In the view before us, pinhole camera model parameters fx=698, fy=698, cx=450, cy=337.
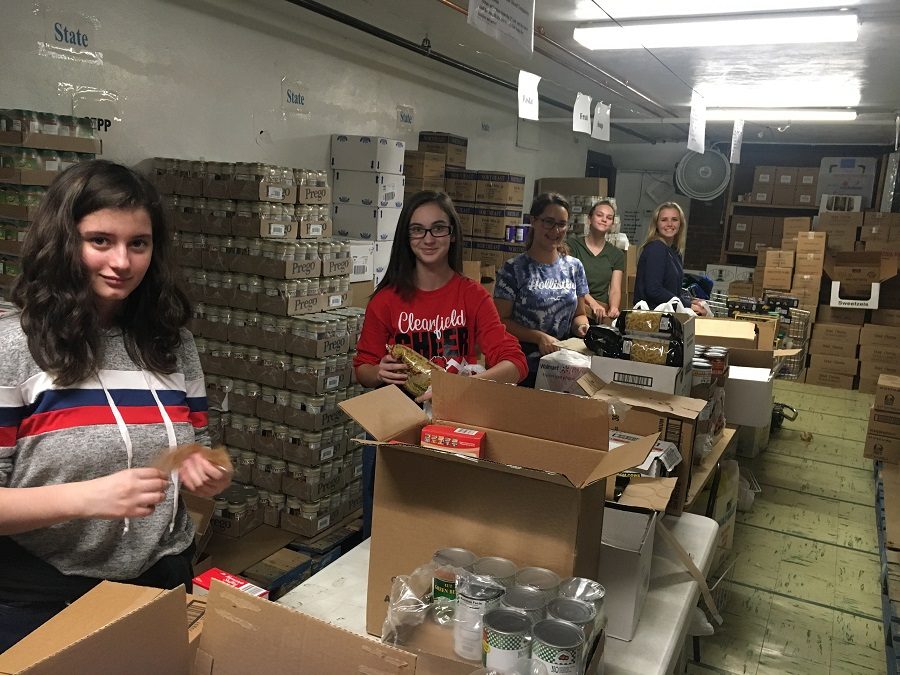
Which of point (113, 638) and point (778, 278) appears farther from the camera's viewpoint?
point (778, 278)

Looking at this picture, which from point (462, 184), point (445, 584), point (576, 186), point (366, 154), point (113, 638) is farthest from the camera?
point (576, 186)

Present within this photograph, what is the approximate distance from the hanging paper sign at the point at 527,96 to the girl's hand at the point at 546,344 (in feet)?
3.77

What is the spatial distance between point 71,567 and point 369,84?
4942 mm

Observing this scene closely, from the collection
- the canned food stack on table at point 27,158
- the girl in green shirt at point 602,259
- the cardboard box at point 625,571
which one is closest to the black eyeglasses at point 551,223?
the girl in green shirt at point 602,259

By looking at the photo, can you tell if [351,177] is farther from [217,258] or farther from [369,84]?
[217,258]

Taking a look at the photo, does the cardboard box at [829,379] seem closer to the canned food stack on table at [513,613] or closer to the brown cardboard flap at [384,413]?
the brown cardboard flap at [384,413]

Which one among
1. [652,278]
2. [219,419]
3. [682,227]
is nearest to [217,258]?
[219,419]

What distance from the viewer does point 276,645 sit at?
928 millimetres

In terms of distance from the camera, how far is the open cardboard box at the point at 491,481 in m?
1.11

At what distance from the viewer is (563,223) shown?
330cm

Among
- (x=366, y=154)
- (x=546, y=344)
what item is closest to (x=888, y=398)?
(x=546, y=344)

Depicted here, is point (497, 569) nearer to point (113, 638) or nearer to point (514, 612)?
point (514, 612)

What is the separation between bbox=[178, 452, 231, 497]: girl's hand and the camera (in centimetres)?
123

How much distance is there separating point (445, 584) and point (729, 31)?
4.05m
